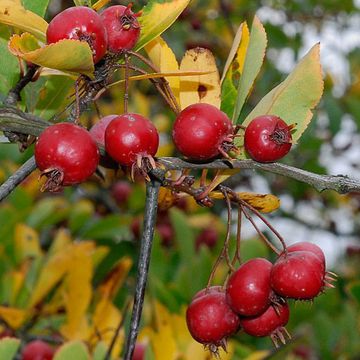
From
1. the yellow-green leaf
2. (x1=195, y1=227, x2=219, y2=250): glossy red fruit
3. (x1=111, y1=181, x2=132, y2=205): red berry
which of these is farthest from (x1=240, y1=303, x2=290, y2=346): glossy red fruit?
(x1=111, y1=181, x2=132, y2=205): red berry

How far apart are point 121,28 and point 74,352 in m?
0.49

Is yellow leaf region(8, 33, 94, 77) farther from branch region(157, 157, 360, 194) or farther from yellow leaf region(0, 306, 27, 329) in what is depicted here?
yellow leaf region(0, 306, 27, 329)

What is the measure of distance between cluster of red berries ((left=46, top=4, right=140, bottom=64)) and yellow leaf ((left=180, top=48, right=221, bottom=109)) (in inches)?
5.6

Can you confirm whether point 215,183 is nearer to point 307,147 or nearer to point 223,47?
point 307,147

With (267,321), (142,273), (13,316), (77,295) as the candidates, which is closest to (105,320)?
(77,295)

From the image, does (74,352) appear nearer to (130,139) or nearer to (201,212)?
(130,139)

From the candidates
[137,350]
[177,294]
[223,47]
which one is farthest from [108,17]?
[223,47]

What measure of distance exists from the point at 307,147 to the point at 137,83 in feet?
2.53

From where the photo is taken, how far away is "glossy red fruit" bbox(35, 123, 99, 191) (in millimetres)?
731

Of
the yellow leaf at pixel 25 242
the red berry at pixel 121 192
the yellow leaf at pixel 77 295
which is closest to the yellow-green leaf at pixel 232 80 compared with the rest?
the yellow leaf at pixel 77 295

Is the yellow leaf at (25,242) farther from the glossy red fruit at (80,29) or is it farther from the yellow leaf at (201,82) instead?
the glossy red fruit at (80,29)

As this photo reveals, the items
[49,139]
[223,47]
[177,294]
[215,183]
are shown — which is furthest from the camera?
[223,47]

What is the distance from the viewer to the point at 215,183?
863mm

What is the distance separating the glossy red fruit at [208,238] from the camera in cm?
238
